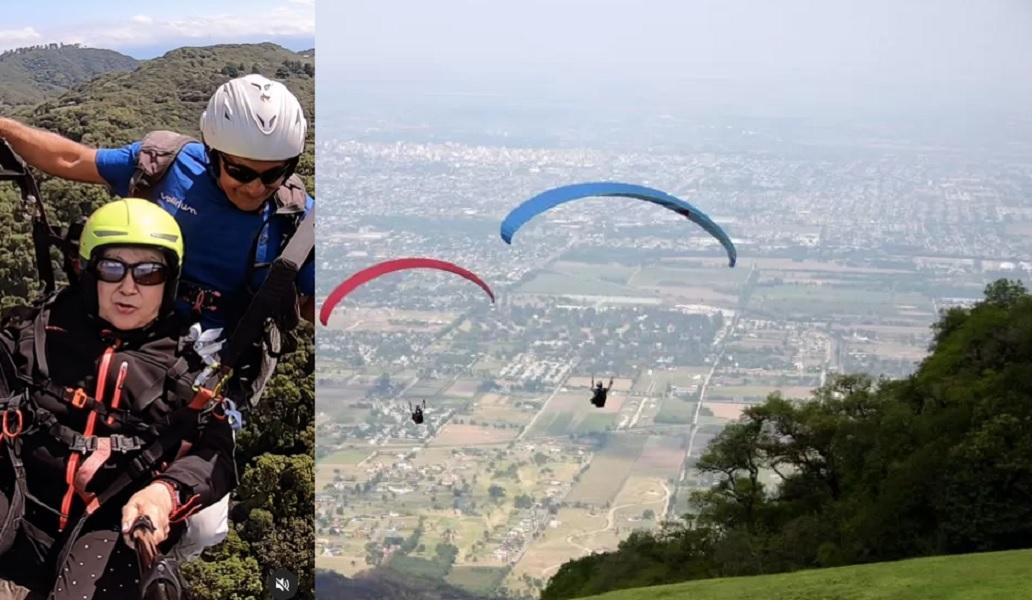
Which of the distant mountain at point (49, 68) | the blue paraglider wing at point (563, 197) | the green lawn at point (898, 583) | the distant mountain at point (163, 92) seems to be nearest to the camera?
the distant mountain at point (163, 92)

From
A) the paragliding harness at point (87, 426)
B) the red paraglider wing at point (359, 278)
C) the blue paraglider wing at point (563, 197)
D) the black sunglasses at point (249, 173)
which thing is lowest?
the paragliding harness at point (87, 426)

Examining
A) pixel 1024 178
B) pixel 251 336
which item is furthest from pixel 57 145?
pixel 1024 178

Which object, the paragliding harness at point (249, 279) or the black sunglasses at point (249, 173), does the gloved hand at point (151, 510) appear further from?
the black sunglasses at point (249, 173)

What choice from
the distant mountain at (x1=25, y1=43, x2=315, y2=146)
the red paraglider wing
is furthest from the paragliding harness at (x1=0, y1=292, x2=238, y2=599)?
the red paraglider wing

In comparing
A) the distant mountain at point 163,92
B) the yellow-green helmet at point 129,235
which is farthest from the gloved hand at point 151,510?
the distant mountain at point 163,92

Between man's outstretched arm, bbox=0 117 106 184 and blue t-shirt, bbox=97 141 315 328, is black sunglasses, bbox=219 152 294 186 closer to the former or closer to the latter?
blue t-shirt, bbox=97 141 315 328

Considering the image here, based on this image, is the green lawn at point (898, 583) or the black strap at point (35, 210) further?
the green lawn at point (898, 583)

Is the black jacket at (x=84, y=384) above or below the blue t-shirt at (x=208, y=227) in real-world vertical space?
below
